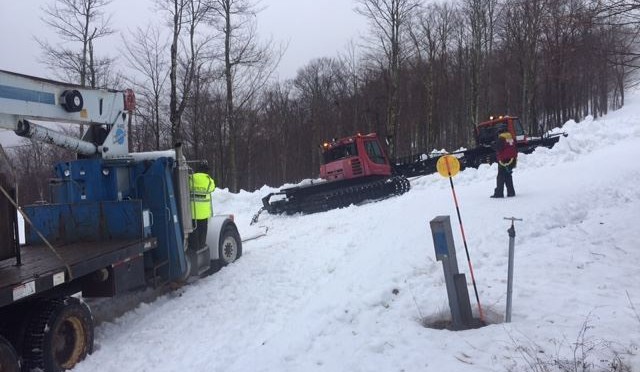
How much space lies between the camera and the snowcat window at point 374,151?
20.5 m

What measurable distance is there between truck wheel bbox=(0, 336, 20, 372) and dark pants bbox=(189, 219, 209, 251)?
14.5ft

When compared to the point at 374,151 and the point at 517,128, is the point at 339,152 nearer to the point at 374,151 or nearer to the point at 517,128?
the point at 374,151

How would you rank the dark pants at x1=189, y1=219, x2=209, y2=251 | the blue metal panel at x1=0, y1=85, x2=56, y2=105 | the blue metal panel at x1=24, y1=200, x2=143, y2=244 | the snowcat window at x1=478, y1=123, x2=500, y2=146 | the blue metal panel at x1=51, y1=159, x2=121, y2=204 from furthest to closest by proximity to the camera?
1. the snowcat window at x1=478, y1=123, x2=500, y2=146
2. the dark pants at x1=189, y1=219, x2=209, y2=251
3. the blue metal panel at x1=51, y1=159, x2=121, y2=204
4. the blue metal panel at x1=24, y1=200, x2=143, y2=244
5. the blue metal panel at x1=0, y1=85, x2=56, y2=105

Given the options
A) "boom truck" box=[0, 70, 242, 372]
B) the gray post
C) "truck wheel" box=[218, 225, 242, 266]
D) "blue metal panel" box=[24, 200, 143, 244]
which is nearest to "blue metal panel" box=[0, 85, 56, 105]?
"boom truck" box=[0, 70, 242, 372]

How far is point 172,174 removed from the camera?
806 centimetres

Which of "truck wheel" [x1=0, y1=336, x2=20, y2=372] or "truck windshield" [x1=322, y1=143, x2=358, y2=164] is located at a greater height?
"truck windshield" [x1=322, y1=143, x2=358, y2=164]

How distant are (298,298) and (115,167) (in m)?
3.15

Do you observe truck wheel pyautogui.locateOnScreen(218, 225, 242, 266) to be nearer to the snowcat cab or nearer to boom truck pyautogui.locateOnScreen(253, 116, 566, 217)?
boom truck pyautogui.locateOnScreen(253, 116, 566, 217)

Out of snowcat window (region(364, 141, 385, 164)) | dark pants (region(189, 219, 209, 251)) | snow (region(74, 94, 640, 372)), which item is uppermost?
snowcat window (region(364, 141, 385, 164))

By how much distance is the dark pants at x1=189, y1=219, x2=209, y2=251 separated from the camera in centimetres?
899

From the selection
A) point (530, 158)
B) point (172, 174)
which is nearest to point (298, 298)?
point (172, 174)

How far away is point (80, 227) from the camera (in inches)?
289

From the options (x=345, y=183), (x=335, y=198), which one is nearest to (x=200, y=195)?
(x=335, y=198)

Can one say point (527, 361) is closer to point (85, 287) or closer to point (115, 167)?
point (85, 287)
